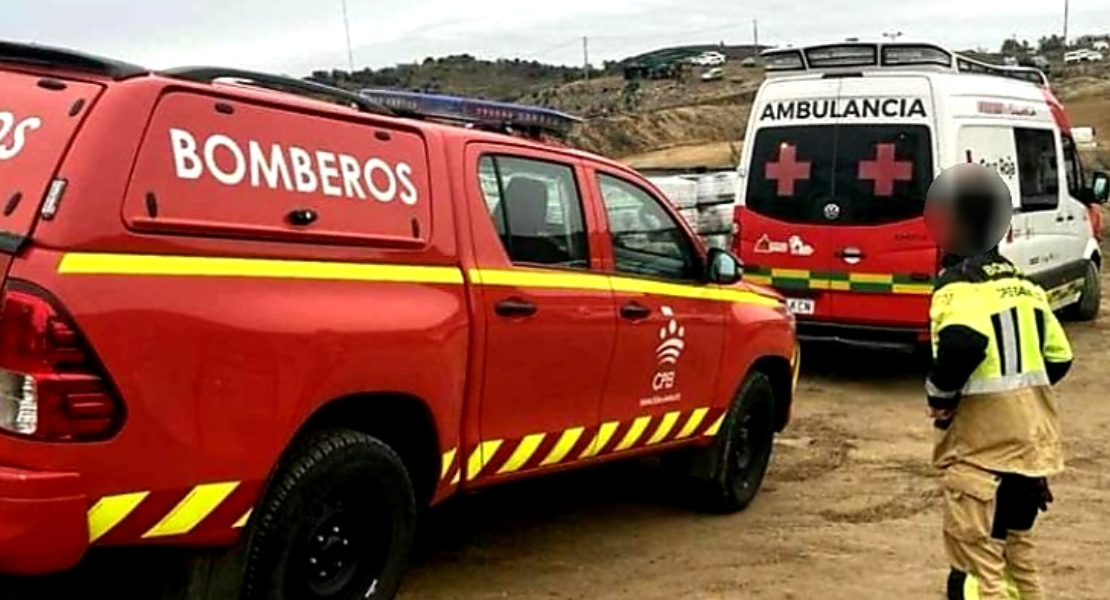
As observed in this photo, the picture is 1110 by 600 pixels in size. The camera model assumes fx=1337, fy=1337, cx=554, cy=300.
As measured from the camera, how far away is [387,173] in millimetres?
4582

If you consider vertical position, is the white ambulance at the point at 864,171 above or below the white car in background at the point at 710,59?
below

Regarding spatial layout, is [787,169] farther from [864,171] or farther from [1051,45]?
[1051,45]

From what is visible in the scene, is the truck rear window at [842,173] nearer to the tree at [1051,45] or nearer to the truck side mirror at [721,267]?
the truck side mirror at [721,267]

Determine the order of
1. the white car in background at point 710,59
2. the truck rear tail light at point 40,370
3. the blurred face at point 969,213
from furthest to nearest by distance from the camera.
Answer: the white car in background at point 710,59 → the blurred face at point 969,213 → the truck rear tail light at point 40,370

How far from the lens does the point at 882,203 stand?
10.6 metres

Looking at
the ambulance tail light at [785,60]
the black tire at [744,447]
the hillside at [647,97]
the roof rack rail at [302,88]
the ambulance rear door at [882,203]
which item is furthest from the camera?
the hillside at [647,97]

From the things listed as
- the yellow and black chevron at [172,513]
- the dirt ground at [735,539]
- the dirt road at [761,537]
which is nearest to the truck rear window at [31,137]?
the yellow and black chevron at [172,513]

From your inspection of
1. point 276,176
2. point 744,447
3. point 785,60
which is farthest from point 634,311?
point 785,60

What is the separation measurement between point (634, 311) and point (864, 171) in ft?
17.8

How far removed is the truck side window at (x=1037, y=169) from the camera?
11828 mm

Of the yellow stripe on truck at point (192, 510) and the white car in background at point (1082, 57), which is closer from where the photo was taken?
the yellow stripe on truck at point (192, 510)

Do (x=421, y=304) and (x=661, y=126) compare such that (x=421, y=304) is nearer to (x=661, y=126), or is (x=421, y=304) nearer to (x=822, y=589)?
(x=822, y=589)

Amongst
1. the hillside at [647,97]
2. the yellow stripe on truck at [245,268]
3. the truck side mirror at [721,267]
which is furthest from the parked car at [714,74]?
the yellow stripe on truck at [245,268]

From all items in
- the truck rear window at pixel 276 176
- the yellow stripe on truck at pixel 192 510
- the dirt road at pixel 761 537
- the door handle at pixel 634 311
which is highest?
the truck rear window at pixel 276 176
